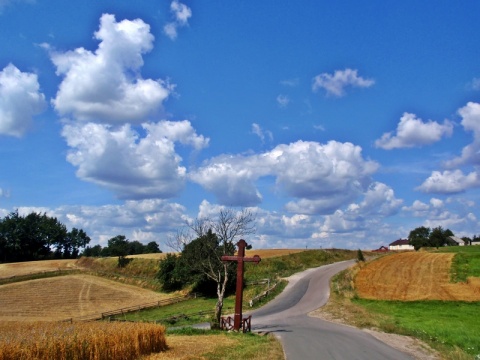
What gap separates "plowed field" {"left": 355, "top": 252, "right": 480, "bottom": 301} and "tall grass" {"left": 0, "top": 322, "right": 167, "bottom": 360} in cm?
3376

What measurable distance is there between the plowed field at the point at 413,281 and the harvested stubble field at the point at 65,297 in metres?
29.1

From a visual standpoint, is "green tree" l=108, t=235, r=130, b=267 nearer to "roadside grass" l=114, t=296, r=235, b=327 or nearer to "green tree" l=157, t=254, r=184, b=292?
"green tree" l=157, t=254, r=184, b=292

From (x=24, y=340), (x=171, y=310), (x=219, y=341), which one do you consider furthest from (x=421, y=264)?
(x=24, y=340)

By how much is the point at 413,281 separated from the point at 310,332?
30.4 meters


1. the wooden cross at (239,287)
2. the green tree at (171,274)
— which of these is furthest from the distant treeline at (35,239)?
the wooden cross at (239,287)

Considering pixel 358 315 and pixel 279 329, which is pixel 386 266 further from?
pixel 279 329

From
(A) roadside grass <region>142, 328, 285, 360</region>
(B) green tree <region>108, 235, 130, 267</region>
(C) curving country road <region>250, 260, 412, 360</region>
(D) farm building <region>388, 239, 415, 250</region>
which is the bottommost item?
(C) curving country road <region>250, 260, 412, 360</region>

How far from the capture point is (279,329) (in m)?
28.8

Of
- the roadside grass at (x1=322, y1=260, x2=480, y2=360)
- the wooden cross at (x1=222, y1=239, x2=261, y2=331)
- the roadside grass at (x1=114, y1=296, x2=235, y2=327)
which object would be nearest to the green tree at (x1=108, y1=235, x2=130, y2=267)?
the roadside grass at (x1=114, y1=296, x2=235, y2=327)

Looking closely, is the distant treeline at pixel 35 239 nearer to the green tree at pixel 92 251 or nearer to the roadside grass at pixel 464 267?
the green tree at pixel 92 251

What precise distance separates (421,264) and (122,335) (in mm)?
56014

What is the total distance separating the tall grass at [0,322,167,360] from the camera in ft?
39.5

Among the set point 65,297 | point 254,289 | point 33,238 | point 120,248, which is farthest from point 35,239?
point 254,289

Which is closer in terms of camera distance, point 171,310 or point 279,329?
point 279,329
